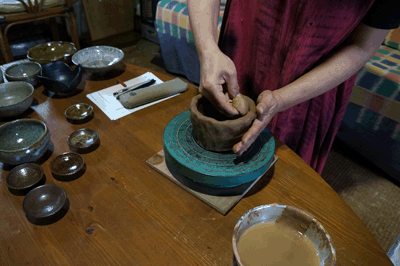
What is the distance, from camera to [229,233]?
29.4 inches

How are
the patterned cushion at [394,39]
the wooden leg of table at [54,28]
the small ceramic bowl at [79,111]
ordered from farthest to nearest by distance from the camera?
the wooden leg of table at [54,28] → the patterned cushion at [394,39] → the small ceramic bowl at [79,111]

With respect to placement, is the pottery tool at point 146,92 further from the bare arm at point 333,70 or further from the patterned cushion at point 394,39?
the patterned cushion at point 394,39

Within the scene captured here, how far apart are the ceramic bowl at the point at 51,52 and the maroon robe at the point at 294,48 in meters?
0.92

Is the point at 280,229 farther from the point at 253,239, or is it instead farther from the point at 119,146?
the point at 119,146

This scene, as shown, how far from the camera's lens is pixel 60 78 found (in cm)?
136

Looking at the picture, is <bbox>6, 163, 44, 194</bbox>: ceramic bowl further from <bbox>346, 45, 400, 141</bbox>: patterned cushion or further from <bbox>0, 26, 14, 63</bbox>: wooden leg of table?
<bbox>0, 26, 14, 63</bbox>: wooden leg of table

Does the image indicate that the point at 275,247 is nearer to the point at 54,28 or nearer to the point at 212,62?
the point at 212,62

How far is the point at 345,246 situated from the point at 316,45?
66cm

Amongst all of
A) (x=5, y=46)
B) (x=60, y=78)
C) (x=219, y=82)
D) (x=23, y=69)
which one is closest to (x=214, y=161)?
(x=219, y=82)

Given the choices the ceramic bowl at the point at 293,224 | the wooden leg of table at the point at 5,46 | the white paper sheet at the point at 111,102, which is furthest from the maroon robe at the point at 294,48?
the wooden leg of table at the point at 5,46

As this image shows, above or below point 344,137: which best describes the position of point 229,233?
above

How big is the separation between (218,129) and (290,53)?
17.3 inches

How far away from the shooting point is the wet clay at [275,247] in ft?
1.85

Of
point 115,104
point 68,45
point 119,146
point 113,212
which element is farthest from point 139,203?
point 68,45
